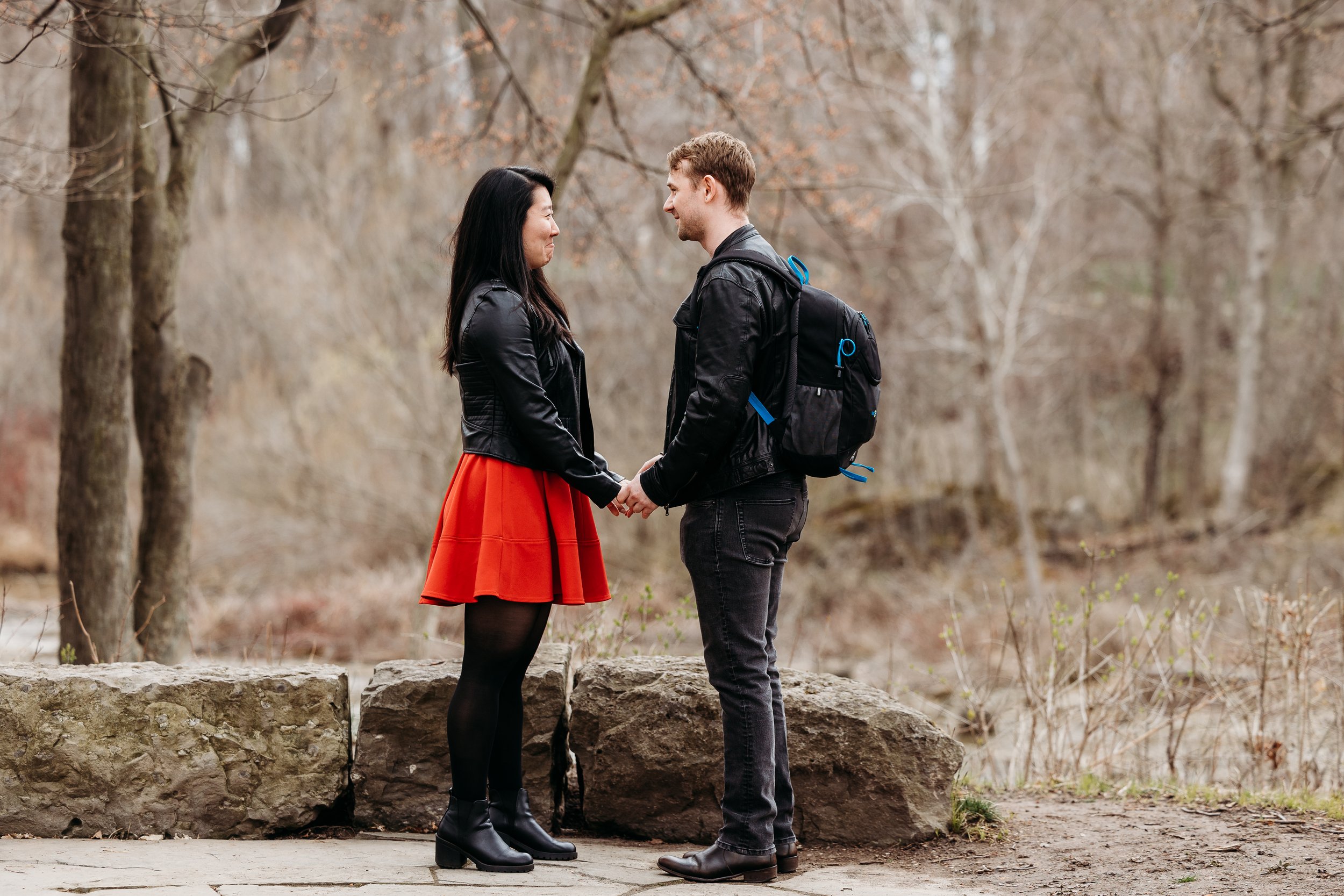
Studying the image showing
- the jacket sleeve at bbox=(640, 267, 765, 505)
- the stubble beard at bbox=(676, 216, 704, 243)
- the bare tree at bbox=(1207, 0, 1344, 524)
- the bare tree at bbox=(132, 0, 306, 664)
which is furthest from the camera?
the bare tree at bbox=(1207, 0, 1344, 524)

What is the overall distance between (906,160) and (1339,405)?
6855mm

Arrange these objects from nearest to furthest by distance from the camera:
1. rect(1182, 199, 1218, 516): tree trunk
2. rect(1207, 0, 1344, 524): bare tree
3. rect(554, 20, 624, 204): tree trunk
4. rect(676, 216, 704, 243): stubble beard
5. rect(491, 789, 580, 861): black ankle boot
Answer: rect(676, 216, 704, 243): stubble beard → rect(491, 789, 580, 861): black ankle boot → rect(554, 20, 624, 204): tree trunk → rect(1207, 0, 1344, 524): bare tree → rect(1182, 199, 1218, 516): tree trunk

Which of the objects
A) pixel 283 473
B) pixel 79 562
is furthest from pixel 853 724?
pixel 283 473

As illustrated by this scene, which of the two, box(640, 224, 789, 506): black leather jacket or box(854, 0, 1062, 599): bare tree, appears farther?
box(854, 0, 1062, 599): bare tree

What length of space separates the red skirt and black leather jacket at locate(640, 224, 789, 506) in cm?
31

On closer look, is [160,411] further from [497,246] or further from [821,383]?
[821,383]

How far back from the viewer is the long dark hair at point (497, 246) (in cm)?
357

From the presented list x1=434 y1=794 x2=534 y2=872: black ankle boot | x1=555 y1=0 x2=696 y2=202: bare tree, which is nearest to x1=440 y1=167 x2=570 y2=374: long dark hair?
x1=434 y1=794 x2=534 y2=872: black ankle boot

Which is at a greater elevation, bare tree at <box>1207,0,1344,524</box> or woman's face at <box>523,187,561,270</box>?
bare tree at <box>1207,0,1344,524</box>

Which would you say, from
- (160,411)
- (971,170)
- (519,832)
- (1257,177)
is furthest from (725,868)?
(1257,177)

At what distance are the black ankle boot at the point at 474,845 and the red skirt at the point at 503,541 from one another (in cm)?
59

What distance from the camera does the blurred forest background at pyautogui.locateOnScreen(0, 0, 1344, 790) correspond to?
988 cm

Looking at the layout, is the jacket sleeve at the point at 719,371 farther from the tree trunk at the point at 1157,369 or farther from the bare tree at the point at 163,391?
the tree trunk at the point at 1157,369

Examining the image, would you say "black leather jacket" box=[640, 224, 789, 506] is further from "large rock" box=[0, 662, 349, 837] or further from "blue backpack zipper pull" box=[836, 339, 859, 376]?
"large rock" box=[0, 662, 349, 837]
